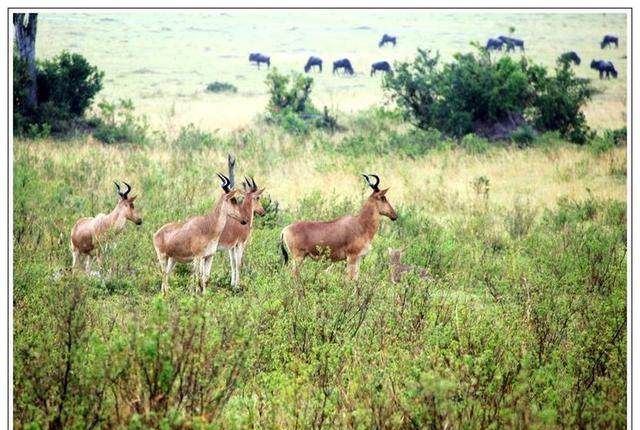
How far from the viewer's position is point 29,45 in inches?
656

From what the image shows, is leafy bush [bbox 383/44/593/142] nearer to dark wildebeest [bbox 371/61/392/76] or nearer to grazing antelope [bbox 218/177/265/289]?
dark wildebeest [bbox 371/61/392/76]

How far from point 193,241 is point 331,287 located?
1.64m

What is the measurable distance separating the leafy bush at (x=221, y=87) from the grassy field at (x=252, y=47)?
0.25m

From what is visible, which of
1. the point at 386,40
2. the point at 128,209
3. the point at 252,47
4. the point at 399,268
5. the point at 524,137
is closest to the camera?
the point at 128,209

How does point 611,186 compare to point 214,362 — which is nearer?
point 214,362

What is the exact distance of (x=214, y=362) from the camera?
6590 mm

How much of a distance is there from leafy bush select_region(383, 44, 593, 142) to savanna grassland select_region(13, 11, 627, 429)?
649 mm

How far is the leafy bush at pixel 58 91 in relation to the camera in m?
17.0

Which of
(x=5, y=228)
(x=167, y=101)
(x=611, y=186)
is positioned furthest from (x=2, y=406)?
(x=167, y=101)

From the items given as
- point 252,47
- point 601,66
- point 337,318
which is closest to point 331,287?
point 337,318

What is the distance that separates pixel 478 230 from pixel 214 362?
263 inches

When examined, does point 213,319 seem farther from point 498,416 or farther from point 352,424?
point 498,416

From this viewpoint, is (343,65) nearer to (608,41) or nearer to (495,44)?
(495,44)

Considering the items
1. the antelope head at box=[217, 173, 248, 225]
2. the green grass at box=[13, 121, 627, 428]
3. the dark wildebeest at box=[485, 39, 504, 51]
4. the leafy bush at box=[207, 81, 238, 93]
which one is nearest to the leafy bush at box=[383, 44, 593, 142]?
the green grass at box=[13, 121, 627, 428]
